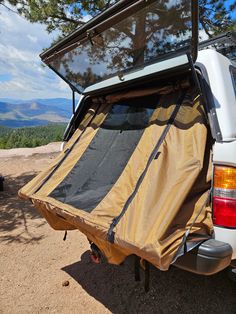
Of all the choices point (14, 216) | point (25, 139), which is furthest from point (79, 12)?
point (25, 139)

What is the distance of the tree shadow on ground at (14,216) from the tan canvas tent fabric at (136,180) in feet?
5.15

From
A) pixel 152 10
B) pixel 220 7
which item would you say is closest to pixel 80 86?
pixel 152 10

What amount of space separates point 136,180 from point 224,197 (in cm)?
65

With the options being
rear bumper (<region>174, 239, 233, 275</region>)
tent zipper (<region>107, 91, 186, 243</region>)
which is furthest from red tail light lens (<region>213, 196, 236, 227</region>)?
tent zipper (<region>107, 91, 186, 243</region>)

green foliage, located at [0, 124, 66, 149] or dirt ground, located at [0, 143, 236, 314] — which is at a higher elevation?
green foliage, located at [0, 124, 66, 149]

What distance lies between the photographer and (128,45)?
2.70 metres

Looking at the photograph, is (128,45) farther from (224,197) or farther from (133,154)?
(224,197)

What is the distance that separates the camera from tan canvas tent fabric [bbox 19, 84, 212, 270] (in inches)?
79.4

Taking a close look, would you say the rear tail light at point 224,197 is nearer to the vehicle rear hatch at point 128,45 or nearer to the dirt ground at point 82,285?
the vehicle rear hatch at point 128,45

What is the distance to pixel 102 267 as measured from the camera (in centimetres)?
346

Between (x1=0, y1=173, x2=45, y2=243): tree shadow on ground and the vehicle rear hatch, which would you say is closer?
the vehicle rear hatch

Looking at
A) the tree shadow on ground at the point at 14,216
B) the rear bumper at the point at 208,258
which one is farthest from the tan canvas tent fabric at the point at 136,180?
the tree shadow on ground at the point at 14,216

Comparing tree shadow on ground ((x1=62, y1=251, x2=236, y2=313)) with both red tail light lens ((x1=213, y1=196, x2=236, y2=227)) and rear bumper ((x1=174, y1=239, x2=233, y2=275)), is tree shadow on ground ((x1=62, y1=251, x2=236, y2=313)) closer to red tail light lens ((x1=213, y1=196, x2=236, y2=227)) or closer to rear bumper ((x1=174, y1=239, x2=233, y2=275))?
rear bumper ((x1=174, y1=239, x2=233, y2=275))

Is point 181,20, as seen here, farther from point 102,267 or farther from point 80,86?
point 102,267
